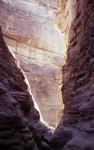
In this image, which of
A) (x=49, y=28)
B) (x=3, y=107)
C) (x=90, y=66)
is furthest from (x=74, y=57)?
(x=49, y=28)

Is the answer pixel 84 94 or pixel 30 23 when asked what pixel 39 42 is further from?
pixel 84 94

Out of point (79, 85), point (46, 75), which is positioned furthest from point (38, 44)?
point (79, 85)

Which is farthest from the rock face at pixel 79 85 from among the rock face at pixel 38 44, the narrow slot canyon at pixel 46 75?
the rock face at pixel 38 44

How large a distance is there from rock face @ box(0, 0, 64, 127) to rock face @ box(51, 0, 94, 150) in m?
11.5

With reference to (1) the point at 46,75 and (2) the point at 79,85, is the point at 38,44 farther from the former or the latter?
(2) the point at 79,85

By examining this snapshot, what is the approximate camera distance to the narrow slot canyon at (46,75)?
4645mm

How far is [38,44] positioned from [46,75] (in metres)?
5.57

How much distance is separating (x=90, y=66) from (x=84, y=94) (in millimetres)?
1150

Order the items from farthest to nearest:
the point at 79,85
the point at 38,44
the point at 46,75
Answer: the point at 38,44
the point at 46,75
the point at 79,85

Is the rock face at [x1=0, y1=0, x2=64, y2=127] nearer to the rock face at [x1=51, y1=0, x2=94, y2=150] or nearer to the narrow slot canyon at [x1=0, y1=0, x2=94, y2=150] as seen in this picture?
the narrow slot canyon at [x1=0, y1=0, x2=94, y2=150]

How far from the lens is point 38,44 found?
81.6ft

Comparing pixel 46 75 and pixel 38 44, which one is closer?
pixel 46 75

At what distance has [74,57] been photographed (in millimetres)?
8898

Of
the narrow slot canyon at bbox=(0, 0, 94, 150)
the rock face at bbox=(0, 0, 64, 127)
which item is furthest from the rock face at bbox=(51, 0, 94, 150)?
the rock face at bbox=(0, 0, 64, 127)
